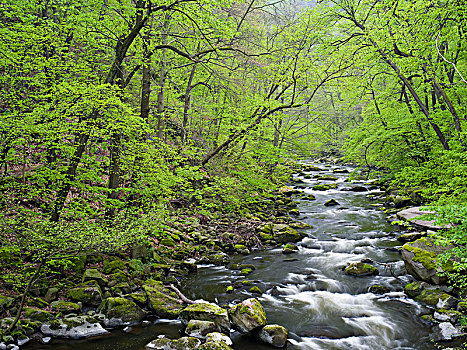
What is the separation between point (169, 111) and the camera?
11688 millimetres

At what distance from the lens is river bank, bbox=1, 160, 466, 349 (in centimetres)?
654

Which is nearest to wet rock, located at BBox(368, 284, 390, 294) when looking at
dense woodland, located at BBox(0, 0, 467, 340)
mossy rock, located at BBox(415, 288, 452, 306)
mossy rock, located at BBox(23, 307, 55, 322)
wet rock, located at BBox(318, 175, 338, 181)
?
mossy rock, located at BBox(415, 288, 452, 306)

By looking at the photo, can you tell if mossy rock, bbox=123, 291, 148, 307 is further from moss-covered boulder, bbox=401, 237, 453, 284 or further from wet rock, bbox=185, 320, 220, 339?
moss-covered boulder, bbox=401, 237, 453, 284

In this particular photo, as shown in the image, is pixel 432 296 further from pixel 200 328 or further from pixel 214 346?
pixel 200 328

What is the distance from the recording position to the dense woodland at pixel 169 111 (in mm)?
6191

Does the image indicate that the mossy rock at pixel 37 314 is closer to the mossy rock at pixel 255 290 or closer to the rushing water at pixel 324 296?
the rushing water at pixel 324 296

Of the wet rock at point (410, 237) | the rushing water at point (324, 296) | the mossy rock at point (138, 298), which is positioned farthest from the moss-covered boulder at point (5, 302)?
the wet rock at point (410, 237)

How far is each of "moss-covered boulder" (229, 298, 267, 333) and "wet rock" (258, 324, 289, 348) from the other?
13 cm

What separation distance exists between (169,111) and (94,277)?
7.13m

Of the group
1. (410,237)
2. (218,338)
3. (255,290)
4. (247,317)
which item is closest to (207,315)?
(218,338)

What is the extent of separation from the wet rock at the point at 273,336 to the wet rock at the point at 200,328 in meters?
0.90

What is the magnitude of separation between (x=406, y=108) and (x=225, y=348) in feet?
43.2

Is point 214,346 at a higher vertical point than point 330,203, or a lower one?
lower

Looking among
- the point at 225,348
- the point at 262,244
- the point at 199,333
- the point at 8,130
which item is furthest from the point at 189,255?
the point at 8,130
